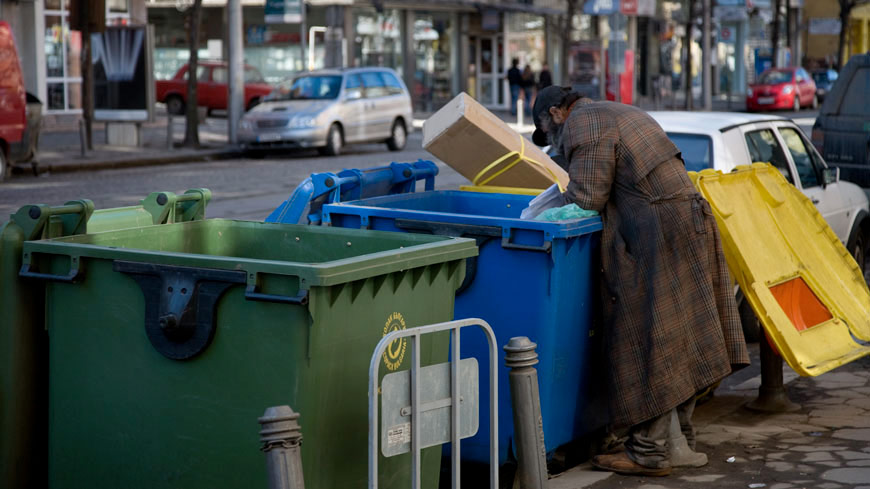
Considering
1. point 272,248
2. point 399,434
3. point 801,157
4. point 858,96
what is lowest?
point 399,434

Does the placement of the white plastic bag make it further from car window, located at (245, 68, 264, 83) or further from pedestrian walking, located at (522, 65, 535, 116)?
pedestrian walking, located at (522, 65, 535, 116)

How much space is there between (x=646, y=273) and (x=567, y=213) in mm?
433

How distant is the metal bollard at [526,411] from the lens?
4.21 meters

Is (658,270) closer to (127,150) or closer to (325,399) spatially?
(325,399)

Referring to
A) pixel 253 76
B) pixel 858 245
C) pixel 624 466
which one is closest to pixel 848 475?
pixel 624 466

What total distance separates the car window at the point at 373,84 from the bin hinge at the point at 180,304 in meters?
20.3

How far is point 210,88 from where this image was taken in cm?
3441

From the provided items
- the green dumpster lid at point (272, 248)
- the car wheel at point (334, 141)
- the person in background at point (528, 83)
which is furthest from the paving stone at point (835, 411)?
the person in background at point (528, 83)

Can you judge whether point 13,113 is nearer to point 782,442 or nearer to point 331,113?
point 331,113

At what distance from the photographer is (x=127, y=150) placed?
2316 centimetres

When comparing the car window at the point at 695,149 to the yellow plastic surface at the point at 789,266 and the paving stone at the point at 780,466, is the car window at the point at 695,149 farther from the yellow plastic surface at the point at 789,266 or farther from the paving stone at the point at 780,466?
the paving stone at the point at 780,466

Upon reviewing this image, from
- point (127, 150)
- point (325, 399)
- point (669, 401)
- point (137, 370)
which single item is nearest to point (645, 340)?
point (669, 401)

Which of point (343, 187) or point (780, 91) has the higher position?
point (780, 91)

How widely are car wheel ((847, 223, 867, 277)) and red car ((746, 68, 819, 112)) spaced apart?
31.5 metres
